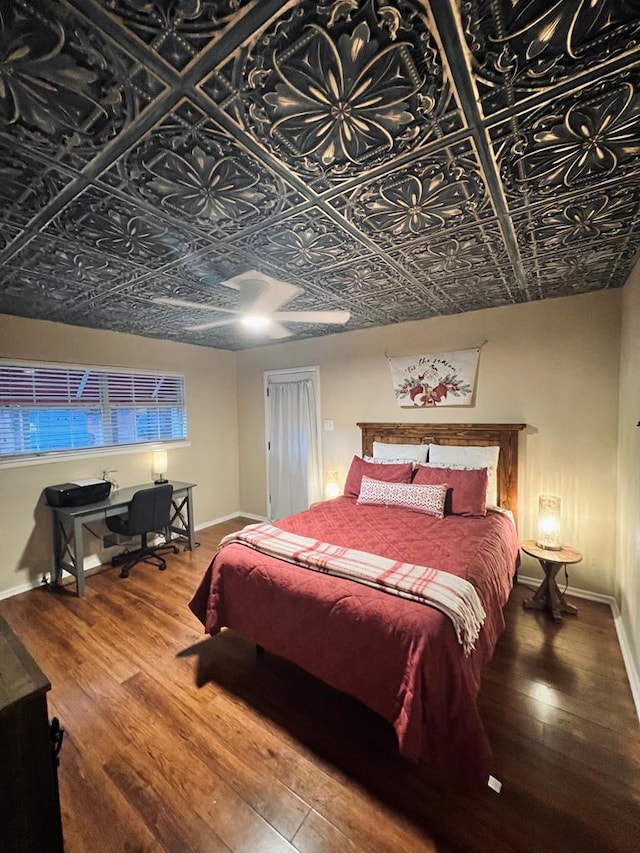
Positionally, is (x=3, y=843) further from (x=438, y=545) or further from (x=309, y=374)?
(x=309, y=374)

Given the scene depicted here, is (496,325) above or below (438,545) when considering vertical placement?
above

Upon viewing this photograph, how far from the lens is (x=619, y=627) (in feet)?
8.27

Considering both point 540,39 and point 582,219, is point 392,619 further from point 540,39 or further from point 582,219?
point 582,219

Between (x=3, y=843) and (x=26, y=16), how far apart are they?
2.04 meters

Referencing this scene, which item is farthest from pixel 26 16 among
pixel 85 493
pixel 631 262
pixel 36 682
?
pixel 85 493

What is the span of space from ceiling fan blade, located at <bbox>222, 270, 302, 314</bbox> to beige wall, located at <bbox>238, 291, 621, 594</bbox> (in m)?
1.85

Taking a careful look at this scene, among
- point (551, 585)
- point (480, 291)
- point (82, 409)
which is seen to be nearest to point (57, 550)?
point (82, 409)

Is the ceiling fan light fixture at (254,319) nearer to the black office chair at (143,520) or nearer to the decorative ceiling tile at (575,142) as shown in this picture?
the decorative ceiling tile at (575,142)

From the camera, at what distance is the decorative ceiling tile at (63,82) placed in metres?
0.83

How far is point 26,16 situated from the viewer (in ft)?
2.64

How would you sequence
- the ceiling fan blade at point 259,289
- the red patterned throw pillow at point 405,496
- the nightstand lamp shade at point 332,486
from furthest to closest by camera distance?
1. the nightstand lamp shade at point 332,486
2. the red patterned throw pillow at point 405,496
3. the ceiling fan blade at point 259,289

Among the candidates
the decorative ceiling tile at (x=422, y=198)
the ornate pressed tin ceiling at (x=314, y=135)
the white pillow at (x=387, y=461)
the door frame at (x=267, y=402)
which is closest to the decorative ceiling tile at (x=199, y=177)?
the ornate pressed tin ceiling at (x=314, y=135)

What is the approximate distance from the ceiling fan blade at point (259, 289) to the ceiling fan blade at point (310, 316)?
90 mm

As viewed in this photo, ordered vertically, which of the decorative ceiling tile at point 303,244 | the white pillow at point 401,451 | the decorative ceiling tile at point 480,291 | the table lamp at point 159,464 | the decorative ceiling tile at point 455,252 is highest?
the decorative ceiling tile at point 480,291
